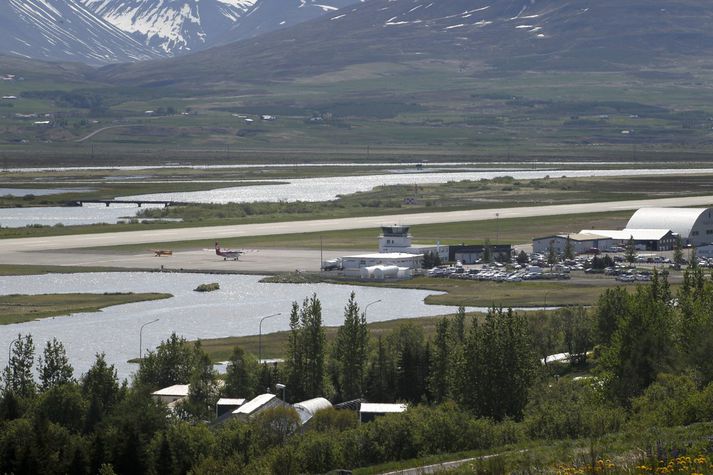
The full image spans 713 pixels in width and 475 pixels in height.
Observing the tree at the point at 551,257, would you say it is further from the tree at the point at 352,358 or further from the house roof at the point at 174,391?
the house roof at the point at 174,391

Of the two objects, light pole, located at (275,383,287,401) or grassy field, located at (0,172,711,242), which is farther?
grassy field, located at (0,172,711,242)

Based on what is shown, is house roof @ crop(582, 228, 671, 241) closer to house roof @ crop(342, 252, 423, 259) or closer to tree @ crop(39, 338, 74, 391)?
house roof @ crop(342, 252, 423, 259)

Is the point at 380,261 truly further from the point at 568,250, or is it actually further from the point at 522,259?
the point at 568,250

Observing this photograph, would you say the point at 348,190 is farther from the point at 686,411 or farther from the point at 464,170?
the point at 686,411

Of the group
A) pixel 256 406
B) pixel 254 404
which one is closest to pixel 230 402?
pixel 254 404

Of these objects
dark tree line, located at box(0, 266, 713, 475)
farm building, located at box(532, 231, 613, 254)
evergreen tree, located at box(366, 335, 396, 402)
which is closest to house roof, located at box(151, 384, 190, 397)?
dark tree line, located at box(0, 266, 713, 475)

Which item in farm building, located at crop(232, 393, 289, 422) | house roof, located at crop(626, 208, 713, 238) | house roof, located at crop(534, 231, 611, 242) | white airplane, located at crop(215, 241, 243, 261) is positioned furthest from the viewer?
house roof, located at crop(626, 208, 713, 238)
